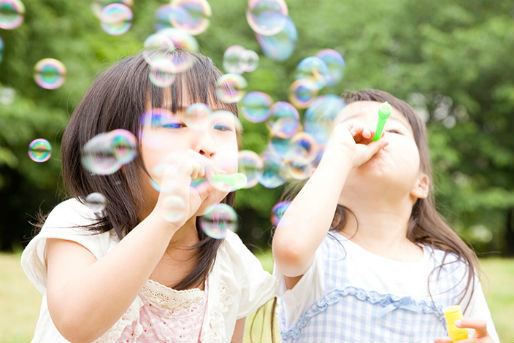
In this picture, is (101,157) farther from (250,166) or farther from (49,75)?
(49,75)

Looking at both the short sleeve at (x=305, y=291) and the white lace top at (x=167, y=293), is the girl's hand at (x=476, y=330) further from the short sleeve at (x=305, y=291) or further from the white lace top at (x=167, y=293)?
the white lace top at (x=167, y=293)

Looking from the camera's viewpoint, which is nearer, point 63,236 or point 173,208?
point 173,208

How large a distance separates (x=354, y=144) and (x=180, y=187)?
662 millimetres

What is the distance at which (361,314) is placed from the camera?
1970 millimetres

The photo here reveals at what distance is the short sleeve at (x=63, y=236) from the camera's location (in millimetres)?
1646

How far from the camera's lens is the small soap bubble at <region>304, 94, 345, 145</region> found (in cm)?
222

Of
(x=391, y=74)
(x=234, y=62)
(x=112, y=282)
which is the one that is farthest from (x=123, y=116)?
(x=391, y=74)

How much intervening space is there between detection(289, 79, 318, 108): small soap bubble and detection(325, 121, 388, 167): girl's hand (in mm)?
446

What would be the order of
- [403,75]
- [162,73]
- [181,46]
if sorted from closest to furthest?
[162,73] < [181,46] < [403,75]

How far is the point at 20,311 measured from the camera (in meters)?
3.91

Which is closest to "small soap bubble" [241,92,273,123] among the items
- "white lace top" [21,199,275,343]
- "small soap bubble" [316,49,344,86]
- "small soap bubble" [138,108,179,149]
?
"small soap bubble" [316,49,344,86]

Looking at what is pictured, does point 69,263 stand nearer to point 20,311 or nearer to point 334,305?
point 334,305

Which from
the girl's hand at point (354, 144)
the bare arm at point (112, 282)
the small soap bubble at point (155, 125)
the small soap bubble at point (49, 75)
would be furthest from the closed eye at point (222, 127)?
the small soap bubble at point (49, 75)

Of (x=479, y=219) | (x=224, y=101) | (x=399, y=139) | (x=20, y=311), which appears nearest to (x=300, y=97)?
(x=399, y=139)
